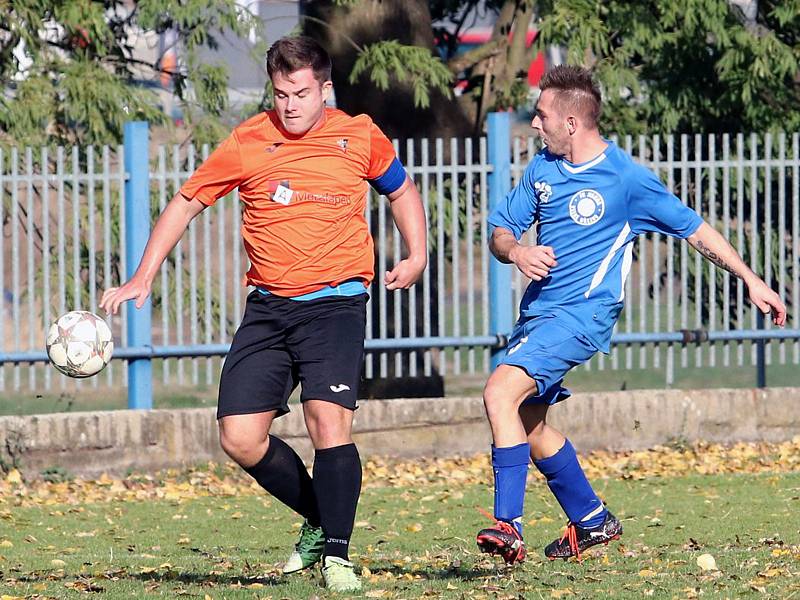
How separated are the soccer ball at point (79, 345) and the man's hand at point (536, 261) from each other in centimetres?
186

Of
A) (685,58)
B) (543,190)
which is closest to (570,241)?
(543,190)

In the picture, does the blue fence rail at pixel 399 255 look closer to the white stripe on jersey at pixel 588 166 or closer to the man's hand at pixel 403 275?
the white stripe on jersey at pixel 588 166

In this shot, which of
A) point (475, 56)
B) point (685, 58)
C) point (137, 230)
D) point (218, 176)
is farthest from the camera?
point (475, 56)

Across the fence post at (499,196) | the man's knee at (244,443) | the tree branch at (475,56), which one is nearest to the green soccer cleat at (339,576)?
the man's knee at (244,443)

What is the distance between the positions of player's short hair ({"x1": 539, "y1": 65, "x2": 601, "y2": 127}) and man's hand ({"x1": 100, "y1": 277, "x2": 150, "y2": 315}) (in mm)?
1759

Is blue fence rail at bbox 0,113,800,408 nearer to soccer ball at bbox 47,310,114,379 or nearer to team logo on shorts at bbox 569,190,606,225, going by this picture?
soccer ball at bbox 47,310,114,379

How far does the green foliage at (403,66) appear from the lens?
12.5 metres

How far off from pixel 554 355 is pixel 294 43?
5.05 ft

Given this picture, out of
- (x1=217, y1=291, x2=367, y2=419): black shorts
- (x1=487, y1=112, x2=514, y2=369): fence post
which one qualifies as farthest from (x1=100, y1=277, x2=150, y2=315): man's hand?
(x1=487, y1=112, x2=514, y2=369): fence post

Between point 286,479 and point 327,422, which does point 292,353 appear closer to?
point 327,422

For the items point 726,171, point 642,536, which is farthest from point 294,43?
point 726,171

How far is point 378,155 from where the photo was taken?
6184mm

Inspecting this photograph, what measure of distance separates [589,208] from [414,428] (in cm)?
541

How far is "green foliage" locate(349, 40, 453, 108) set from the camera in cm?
1249
